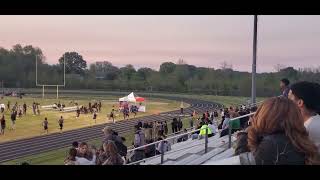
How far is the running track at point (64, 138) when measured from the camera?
26.4 ft

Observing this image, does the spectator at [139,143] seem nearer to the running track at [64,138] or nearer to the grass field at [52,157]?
the grass field at [52,157]

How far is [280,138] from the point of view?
1309 mm

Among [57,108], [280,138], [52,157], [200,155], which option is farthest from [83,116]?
[280,138]

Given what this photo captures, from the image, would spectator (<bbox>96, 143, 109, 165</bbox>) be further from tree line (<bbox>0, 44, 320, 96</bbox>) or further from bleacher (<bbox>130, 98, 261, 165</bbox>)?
tree line (<bbox>0, 44, 320, 96</bbox>)

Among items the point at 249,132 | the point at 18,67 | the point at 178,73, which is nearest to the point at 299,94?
the point at 249,132

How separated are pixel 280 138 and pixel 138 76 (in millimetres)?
4416

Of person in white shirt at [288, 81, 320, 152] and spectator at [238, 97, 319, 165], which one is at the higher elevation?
person in white shirt at [288, 81, 320, 152]

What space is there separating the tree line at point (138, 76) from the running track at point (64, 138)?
1.49m

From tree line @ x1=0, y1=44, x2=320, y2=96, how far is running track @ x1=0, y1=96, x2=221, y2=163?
4.89 ft

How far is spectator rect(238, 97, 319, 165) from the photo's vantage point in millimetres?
1293

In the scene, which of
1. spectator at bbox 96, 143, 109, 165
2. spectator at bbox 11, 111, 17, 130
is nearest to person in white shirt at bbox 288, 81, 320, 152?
spectator at bbox 96, 143, 109, 165

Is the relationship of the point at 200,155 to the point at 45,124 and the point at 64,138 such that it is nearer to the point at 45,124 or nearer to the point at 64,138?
the point at 64,138

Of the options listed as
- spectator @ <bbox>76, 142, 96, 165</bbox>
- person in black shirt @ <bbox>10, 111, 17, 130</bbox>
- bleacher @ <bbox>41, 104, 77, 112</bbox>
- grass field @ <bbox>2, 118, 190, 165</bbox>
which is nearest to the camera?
spectator @ <bbox>76, 142, 96, 165</bbox>
